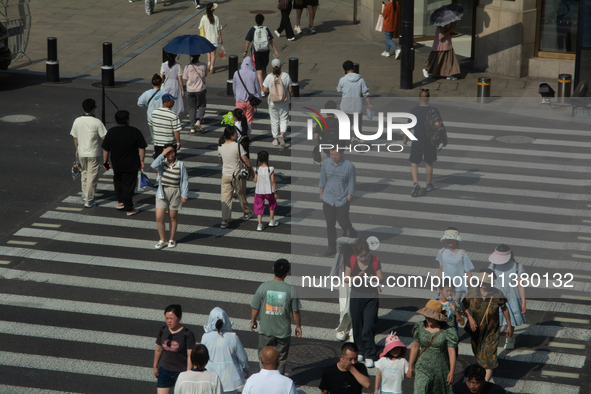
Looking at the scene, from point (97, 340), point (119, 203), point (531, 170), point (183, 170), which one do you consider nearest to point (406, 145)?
point (531, 170)

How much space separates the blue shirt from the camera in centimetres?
1105

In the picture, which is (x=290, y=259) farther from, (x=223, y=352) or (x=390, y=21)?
(x=390, y=21)

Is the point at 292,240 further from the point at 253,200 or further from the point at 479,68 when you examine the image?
the point at 479,68

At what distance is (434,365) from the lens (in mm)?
7996

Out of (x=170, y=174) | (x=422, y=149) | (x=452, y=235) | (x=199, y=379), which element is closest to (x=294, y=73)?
(x=422, y=149)

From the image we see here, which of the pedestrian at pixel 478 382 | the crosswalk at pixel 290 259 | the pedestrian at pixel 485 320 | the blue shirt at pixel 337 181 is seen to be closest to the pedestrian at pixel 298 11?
the crosswalk at pixel 290 259

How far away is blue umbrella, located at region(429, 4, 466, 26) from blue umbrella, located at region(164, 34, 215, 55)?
21.1 ft

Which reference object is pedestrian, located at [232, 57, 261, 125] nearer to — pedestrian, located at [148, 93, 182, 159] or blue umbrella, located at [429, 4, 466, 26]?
pedestrian, located at [148, 93, 182, 159]

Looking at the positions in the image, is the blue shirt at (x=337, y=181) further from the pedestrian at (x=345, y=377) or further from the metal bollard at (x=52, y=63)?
the metal bollard at (x=52, y=63)

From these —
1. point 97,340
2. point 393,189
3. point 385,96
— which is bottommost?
point 97,340

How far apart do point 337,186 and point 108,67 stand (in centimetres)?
1099

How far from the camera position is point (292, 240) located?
41.7 feet

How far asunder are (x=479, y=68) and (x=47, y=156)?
11978mm

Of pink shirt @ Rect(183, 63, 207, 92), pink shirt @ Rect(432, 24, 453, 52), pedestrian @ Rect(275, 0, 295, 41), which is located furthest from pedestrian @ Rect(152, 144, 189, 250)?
pedestrian @ Rect(275, 0, 295, 41)
